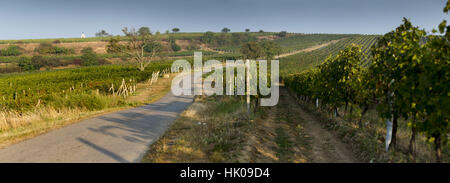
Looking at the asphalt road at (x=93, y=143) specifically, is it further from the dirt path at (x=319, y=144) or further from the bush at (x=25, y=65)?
the bush at (x=25, y=65)

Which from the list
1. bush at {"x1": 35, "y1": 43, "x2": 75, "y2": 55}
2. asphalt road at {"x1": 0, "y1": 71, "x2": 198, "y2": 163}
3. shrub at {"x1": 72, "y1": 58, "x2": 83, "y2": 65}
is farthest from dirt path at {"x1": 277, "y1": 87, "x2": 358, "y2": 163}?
bush at {"x1": 35, "y1": 43, "x2": 75, "y2": 55}

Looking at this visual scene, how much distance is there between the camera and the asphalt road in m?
8.03

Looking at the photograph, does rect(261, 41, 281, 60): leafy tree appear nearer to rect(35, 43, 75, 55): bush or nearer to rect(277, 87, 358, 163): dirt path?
rect(277, 87, 358, 163): dirt path

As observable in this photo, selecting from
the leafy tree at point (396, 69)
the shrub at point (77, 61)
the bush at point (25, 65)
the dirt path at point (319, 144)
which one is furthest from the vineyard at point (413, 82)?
the shrub at point (77, 61)

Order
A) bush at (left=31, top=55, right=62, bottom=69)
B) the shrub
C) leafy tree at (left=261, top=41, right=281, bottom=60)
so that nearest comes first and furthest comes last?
bush at (left=31, top=55, right=62, bottom=69) → the shrub → leafy tree at (left=261, top=41, right=281, bottom=60)

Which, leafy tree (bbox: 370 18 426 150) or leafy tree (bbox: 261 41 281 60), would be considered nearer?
leafy tree (bbox: 370 18 426 150)

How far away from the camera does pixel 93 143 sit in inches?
376

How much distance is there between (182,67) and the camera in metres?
69.2

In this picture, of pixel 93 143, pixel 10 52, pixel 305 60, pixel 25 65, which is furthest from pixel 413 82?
pixel 10 52
